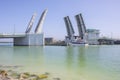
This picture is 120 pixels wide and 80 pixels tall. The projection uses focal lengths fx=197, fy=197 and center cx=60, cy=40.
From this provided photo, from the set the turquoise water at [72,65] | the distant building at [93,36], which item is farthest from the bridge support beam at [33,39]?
the turquoise water at [72,65]

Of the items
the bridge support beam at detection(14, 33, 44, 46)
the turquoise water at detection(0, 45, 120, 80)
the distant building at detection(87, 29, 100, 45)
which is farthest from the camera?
the distant building at detection(87, 29, 100, 45)

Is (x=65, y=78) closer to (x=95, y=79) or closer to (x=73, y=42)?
(x=95, y=79)

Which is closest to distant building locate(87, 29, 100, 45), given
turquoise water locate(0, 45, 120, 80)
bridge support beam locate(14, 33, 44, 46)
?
bridge support beam locate(14, 33, 44, 46)

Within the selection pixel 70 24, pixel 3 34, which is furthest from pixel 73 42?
pixel 3 34

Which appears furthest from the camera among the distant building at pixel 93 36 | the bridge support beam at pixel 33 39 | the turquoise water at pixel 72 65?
the distant building at pixel 93 36

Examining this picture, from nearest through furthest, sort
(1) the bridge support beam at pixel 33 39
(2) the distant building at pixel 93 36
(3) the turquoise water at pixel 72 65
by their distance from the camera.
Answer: (3) the turquoise water at pixel 72 65 → (1) the bridge support beam at pixel 33 39 → (2) the distant building at pixel 93 36

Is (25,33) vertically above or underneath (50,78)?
above

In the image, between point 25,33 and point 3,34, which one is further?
point 25,33

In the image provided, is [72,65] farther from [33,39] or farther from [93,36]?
[93,36]

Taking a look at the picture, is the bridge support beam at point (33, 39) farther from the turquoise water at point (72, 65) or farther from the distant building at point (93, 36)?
the turquoise water at point (72, 65)

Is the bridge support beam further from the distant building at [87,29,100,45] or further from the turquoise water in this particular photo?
the turquoise water

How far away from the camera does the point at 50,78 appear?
8.60 meters

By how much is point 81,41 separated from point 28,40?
16.4 meters

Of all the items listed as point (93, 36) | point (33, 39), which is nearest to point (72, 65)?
point (33, 39)
